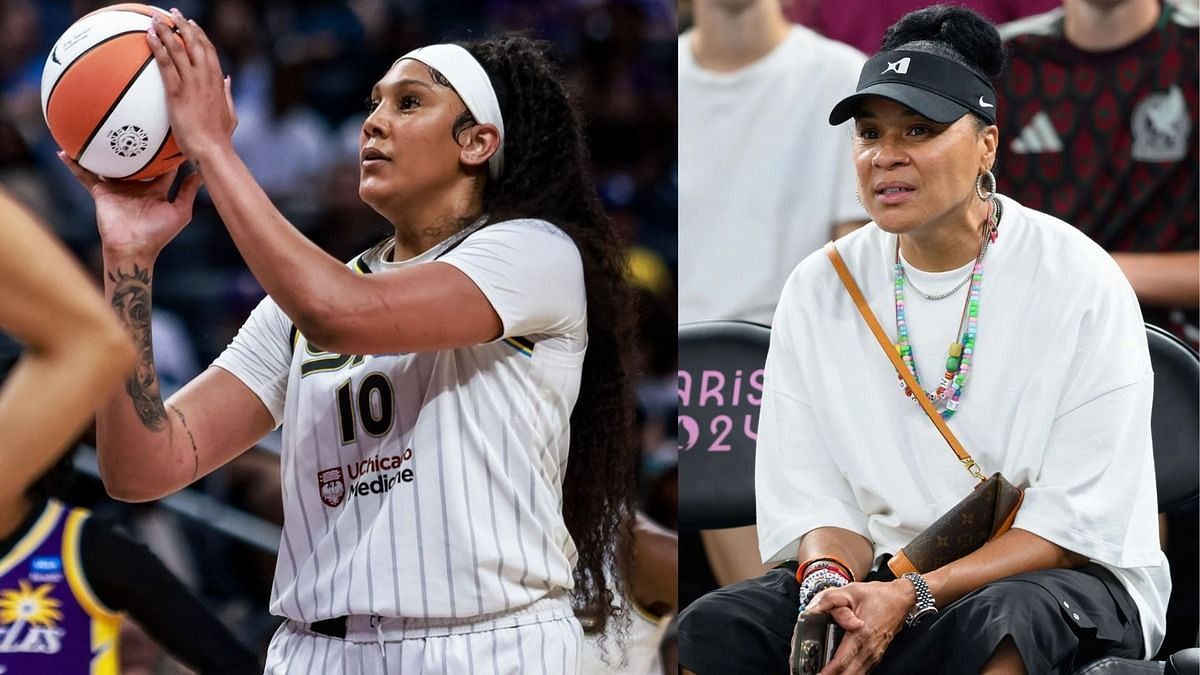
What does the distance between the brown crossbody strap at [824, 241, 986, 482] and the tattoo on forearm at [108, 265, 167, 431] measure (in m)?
1.23

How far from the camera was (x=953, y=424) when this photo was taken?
2613 mm

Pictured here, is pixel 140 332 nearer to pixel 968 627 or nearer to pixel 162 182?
pixel 162 182

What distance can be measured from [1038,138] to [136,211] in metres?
1.64

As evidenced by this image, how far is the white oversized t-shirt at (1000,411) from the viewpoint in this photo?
2578 millimetres

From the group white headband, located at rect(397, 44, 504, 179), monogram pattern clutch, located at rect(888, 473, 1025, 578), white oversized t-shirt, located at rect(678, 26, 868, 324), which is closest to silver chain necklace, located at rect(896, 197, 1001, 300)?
white oversized t-shirt, located at rect(678, 26, 868, 324)

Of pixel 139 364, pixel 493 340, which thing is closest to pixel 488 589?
pixel 493 340

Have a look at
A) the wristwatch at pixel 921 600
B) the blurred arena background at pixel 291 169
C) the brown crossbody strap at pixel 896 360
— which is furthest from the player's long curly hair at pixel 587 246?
the blurred arena background at pixel 291 169

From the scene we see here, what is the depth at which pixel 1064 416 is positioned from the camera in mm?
2576

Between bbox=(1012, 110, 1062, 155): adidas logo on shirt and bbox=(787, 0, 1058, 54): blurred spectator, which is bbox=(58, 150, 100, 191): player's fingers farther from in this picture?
bbox=(1012, 110, 1062, 155): adidas logo on shirt

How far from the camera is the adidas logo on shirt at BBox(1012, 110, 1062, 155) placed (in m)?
2.75

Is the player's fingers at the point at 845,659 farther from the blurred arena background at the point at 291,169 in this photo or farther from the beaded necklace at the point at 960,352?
the blurred arena background at the point at 291,169

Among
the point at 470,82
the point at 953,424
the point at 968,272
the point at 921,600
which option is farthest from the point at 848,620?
the point at 470,82

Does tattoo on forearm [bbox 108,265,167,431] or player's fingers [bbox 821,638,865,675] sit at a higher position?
tattoo on forearm [bbox 108,265,167,431]

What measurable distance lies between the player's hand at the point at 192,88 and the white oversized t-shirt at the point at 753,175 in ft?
2.86
